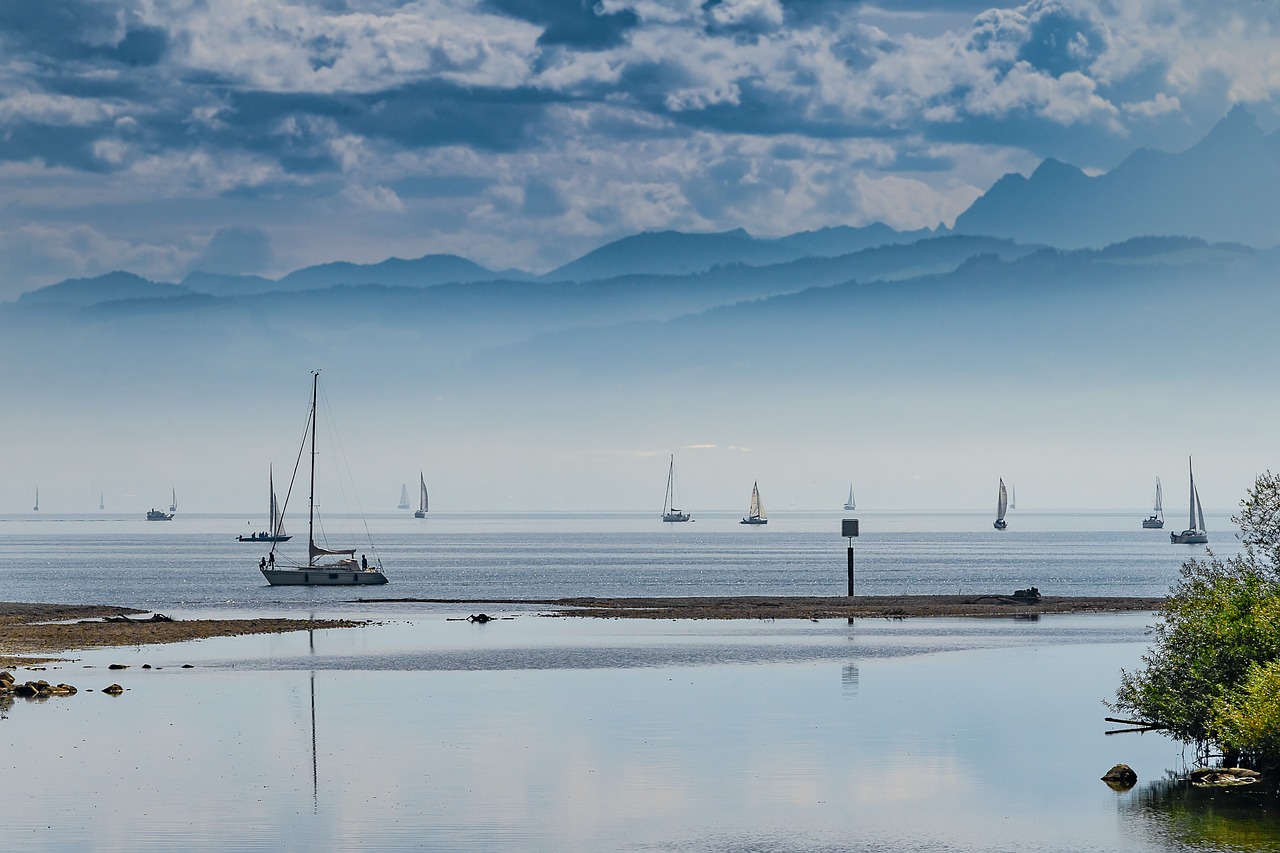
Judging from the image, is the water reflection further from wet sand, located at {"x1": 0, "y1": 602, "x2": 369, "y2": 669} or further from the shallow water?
wet sand, located at {"x1": 0, "y1": 602, "x2": 369, "y2": 669}

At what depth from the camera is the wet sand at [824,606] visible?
344 ft

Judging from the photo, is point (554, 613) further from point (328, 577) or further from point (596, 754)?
point (596, 754)

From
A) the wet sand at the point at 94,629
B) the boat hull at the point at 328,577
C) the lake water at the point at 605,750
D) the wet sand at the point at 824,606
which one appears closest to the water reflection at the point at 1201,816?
the lake water at the point at 605,750

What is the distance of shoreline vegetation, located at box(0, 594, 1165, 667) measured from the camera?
8494 centimetres

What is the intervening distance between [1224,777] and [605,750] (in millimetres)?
16356

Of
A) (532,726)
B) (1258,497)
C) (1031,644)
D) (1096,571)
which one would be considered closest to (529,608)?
(1031,644)

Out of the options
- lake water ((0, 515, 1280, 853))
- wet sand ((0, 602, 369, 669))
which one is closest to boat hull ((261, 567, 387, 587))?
wet sand ((0, 602, 369, 669))

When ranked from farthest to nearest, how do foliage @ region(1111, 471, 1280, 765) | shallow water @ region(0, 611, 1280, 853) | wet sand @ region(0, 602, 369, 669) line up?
wet sand @ region(0, 602, 369, 669), foliage @ region(1111, 471, 1280, 765), shallow water @ region(0, 611, 1280, 853)

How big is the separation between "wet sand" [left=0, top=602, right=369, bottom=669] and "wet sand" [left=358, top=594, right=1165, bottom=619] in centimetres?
1871

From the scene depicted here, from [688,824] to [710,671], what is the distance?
106 ft

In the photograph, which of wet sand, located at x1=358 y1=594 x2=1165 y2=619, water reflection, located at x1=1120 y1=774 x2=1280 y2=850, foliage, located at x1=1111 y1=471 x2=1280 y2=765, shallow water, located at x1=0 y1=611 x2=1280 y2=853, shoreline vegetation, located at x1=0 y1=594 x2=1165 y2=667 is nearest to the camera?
water reflection, located at x1=1120 y1=774 x2=1280 y2=850

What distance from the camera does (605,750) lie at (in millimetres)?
47906

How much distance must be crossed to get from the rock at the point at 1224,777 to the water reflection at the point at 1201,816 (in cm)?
38

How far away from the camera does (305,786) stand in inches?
1656
